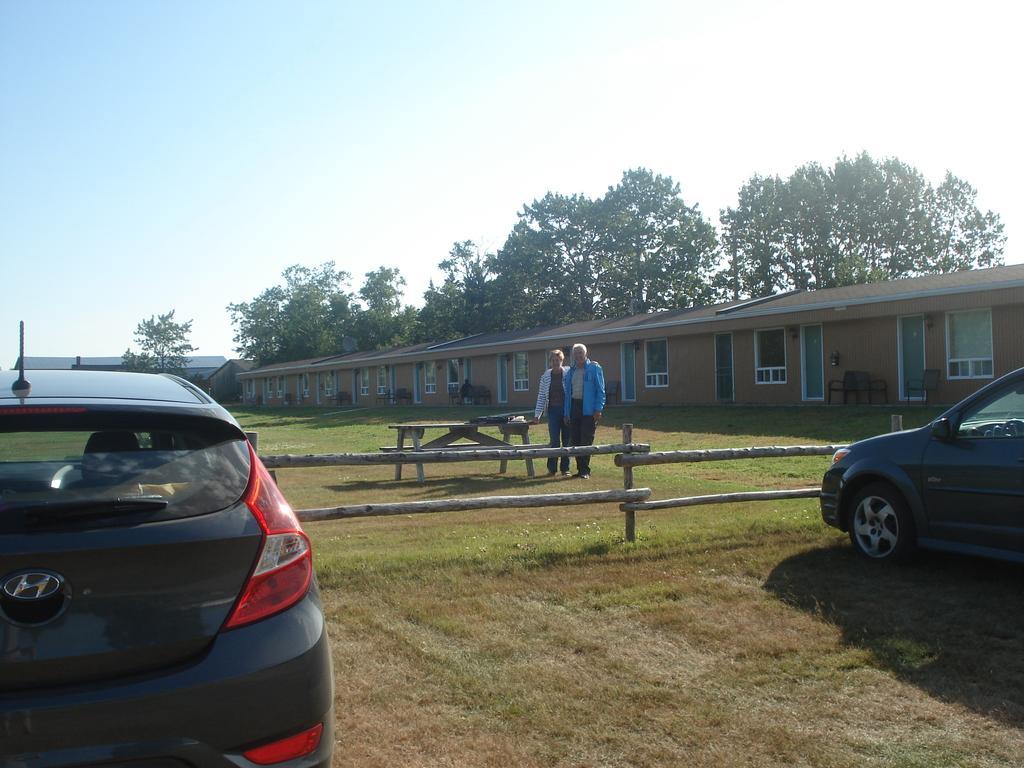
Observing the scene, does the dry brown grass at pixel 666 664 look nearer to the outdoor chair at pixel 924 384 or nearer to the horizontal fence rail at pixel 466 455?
the horizontal fence rail at pixel 466 455

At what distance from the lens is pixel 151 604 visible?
2.70 m

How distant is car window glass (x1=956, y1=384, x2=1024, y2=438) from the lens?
6.21 meters

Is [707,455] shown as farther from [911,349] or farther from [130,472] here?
[911,349]

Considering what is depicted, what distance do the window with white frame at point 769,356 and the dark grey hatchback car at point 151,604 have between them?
22980 millimetres

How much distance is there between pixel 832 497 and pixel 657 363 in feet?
70.7

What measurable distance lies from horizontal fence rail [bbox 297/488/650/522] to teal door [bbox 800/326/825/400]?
55.9 feet

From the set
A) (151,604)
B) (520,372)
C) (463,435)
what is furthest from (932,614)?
(520,372)

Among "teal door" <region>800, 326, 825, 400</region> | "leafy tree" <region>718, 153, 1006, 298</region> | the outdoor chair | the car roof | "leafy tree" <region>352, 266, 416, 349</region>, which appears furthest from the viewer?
"leafy tree" <region>352, 266, 416, 349</region>

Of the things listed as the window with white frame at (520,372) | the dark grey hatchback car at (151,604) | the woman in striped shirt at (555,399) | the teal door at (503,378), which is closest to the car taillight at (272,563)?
the dark grey hatchback car at (151,604)

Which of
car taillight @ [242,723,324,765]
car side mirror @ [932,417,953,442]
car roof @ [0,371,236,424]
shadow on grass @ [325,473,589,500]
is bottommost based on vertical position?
shadow on grass @ [325,473,589,500]

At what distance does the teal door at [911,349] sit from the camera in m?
21.1

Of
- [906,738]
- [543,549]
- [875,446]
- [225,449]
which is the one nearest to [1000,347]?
[875,446]

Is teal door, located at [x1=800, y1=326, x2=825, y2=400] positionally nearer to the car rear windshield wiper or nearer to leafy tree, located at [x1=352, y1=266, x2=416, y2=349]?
the car rear windshield wiper

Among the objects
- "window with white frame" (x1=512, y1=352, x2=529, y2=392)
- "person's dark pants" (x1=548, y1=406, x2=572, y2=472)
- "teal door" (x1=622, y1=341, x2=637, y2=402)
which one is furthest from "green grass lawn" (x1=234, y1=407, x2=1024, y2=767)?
"window with white frame" (x1=512, y1=352, x2=529, y2=392)
